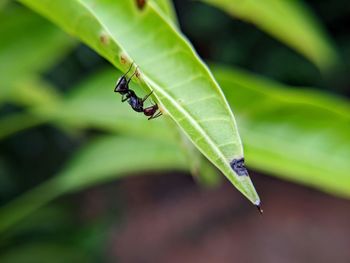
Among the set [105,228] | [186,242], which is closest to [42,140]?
[105,228]

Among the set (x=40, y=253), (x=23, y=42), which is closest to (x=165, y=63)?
(x=23, y=42)

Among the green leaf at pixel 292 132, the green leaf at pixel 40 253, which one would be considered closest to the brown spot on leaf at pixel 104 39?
the green leaf at pixel 292 132

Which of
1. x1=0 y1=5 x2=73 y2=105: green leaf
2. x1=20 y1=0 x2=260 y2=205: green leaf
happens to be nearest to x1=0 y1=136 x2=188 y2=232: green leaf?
x1=0 y1=5 x2=73 y2=105: green leaf

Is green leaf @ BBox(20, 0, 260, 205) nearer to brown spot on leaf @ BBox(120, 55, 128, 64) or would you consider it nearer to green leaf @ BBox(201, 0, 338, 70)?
brown spot on leaf @ BBox(120, 55, 128, 64)

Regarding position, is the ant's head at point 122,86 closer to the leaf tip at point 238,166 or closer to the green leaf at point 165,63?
the green leaf at point 165,63

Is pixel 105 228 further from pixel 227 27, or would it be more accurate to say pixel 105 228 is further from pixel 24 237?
pixel 227 27
